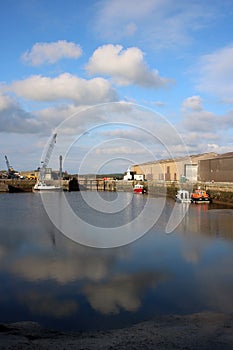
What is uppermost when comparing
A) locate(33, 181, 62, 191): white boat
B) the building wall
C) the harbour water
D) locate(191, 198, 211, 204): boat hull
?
the building wall

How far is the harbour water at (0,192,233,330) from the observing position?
7.17 m

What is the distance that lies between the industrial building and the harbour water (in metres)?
31.3

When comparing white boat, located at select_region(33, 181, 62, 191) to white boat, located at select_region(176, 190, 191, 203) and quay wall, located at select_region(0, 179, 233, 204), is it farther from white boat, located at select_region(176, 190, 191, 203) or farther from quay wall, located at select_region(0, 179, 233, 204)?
white boat, located at select_region(176, 190, 191, 203)

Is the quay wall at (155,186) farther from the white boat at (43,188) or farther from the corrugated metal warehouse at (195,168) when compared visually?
the corrugated metal warehouse at (195,168)

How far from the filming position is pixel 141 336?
582 centimetres

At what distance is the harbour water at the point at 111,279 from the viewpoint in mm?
7172

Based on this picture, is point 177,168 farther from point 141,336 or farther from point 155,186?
point 141,336

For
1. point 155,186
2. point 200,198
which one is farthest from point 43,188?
point 200,198

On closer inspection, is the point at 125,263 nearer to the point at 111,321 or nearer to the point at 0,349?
the point at 111,321

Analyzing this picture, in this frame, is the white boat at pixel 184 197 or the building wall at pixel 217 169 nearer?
the white boat at pixel 184 197

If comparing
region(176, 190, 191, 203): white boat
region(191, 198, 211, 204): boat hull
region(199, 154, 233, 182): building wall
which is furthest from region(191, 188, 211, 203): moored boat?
region(199, 154, 233, 182): building wall

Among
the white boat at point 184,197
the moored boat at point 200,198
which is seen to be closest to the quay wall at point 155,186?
the moored boat at point 200,198

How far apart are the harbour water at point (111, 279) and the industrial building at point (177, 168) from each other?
31.3m

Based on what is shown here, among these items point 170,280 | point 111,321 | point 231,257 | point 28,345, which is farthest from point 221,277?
point 28,345
